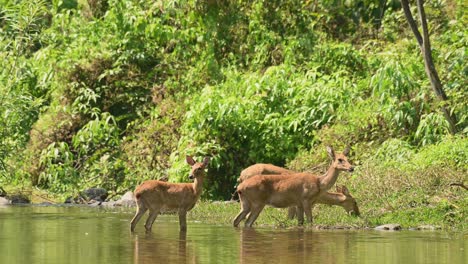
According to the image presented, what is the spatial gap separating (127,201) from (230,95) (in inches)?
131

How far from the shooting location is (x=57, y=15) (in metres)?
31.7

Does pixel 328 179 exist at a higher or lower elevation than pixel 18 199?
higher

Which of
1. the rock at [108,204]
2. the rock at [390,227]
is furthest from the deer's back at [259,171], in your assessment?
the rock at [108,204]

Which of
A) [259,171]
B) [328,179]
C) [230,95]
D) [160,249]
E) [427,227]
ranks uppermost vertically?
[230,95]

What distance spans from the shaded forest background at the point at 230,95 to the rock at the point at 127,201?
104 cm

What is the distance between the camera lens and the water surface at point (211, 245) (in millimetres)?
12953

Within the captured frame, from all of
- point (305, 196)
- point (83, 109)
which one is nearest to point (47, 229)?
point (305, 196)

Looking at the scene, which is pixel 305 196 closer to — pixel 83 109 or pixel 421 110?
pixel 421 110

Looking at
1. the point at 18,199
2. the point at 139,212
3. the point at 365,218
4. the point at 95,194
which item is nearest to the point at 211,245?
the point at 139,212

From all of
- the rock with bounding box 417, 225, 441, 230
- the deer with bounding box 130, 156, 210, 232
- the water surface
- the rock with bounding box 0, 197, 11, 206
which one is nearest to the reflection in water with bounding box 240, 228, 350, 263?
the water surface

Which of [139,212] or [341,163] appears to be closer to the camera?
[139,212]

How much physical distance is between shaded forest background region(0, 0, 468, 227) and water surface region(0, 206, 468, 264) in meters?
2.61

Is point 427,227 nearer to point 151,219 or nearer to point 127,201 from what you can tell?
point 151,219

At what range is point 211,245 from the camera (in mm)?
14609
